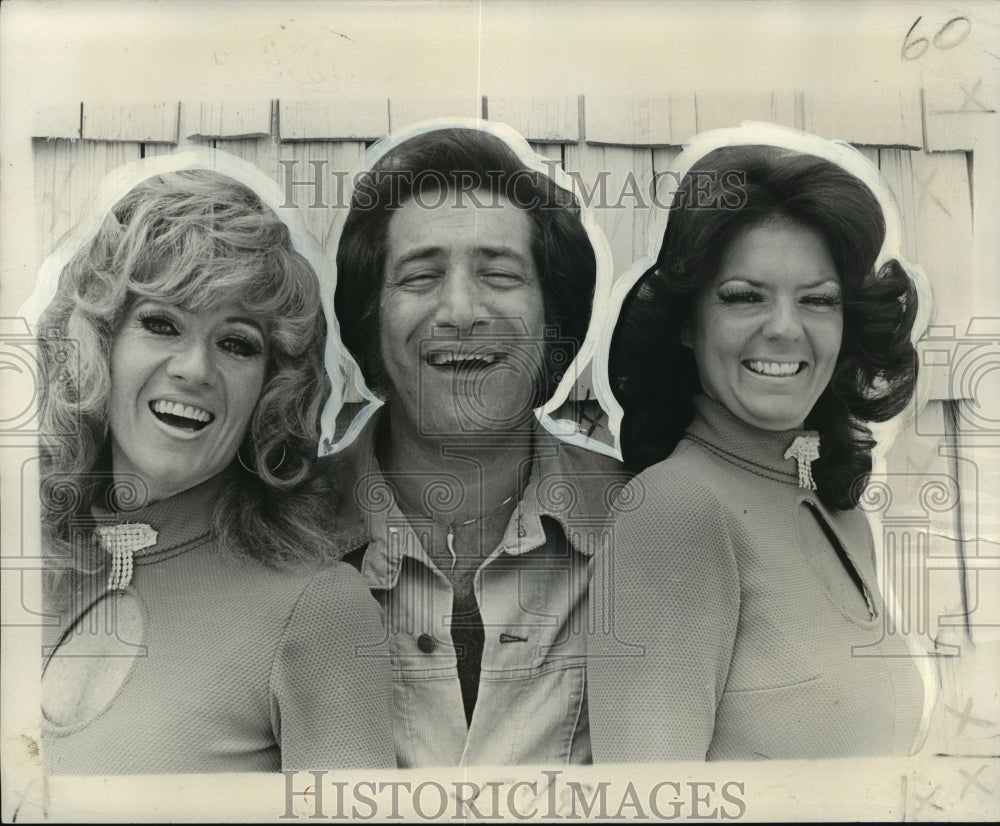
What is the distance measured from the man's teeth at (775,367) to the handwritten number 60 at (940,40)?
998mm

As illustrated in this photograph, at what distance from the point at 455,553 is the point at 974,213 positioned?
1.88m

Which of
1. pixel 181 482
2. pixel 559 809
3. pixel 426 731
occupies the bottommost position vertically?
pixel 559 809

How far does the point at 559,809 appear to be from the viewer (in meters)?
3.14

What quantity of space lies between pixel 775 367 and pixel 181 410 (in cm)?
170

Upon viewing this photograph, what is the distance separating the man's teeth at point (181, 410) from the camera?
9.85ft

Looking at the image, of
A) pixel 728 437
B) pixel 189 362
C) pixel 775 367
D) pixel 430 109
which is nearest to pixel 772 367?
pixel 775 367

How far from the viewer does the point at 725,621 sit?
308 centimetres

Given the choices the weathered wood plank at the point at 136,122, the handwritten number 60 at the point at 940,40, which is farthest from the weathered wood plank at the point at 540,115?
the handwritten number 60 at the point at 940,40

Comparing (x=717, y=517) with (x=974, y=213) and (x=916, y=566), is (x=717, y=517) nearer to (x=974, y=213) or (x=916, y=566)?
(x=916, y=566)

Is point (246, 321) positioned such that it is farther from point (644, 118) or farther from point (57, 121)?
point (644, 118)

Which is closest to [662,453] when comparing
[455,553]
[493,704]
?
[455,553]

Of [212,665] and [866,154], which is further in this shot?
[866,154]

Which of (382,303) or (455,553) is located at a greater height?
(382,303)

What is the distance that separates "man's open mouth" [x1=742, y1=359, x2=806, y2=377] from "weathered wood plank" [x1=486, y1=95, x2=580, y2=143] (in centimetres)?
83
